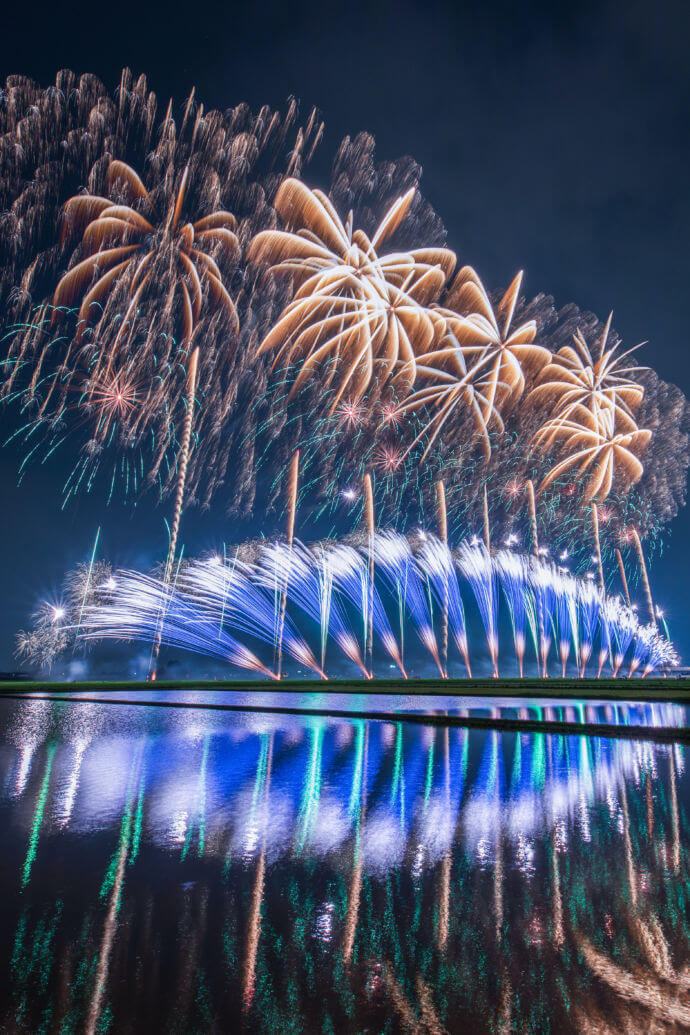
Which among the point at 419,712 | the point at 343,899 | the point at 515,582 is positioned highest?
the point at 515,582

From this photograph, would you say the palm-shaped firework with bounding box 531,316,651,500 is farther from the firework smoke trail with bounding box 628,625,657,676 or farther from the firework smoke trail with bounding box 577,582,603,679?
the firework smoke trail with bounding box 628,625,657,676

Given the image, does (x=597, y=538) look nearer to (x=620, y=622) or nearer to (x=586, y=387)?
(x=620, y=622)

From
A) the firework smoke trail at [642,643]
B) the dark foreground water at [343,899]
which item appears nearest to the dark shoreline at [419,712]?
the dark foreground water at [343,899]

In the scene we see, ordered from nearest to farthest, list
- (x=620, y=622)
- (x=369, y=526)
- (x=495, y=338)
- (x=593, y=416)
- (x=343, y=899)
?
(x=343, y=899) < (x=495, y=338) < (x=593, y=416) < (x=369, y=526) < (x=620, y=622)

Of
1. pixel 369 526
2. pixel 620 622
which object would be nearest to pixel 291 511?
pixel 369 526

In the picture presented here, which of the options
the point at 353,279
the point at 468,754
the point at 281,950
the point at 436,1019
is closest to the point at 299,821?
the point at 281,950

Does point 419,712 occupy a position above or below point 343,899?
above
